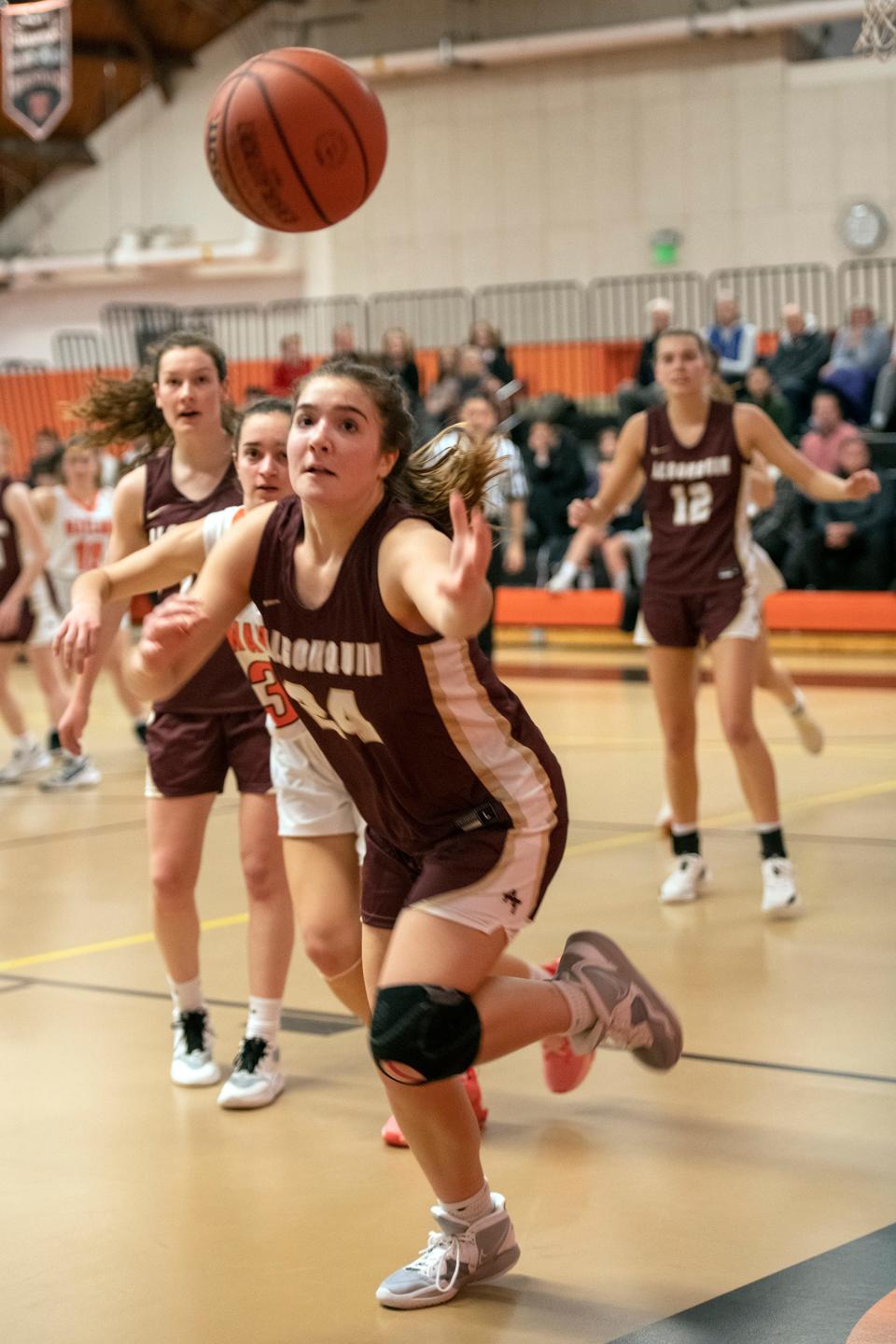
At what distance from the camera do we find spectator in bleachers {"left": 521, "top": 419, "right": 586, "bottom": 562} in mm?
15250

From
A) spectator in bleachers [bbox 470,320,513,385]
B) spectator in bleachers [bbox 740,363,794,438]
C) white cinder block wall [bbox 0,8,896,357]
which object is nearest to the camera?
spectator in bleachers [bbox 740,363,794,438]

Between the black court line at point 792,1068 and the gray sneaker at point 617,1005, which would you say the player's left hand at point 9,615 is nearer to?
the black court line at point 792,1068

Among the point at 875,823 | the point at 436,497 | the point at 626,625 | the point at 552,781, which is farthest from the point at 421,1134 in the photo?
the point at 626,625

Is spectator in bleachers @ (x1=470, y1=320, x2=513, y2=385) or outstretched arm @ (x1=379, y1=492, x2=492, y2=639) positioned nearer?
outstretched arm @ (x1=379, y1=492, x2=492, y2=639)

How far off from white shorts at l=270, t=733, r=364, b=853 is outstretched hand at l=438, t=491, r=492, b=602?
1.15 m

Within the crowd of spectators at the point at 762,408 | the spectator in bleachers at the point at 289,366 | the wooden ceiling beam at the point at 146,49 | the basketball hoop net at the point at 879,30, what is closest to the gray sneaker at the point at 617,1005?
the basketball hoop net at the point at 879,30

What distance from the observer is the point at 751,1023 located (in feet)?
15.1

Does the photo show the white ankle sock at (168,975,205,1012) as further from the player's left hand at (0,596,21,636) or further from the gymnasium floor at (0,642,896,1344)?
the player's left hand at (0,596,21,636)

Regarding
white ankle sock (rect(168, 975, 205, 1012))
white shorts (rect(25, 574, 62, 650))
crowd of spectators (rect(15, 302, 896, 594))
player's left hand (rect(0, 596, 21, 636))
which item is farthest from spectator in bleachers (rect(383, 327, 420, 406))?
white ankle sock (rect(168, 975, 205, 1012))

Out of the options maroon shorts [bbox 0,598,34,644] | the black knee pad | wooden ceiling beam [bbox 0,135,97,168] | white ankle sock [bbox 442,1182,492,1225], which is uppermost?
wooden ceiling beam [bbox 0,135,97,168]

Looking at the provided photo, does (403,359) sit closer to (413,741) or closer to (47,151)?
(47,151)

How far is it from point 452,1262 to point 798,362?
1408cm

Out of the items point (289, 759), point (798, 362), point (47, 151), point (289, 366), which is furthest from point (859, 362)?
point (47, 151)

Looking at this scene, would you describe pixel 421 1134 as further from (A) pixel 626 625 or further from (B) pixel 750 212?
(B) pixel 750 212
